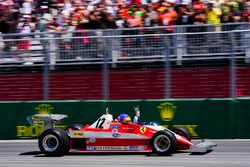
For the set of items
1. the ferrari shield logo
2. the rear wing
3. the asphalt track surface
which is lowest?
the asphalt track surface

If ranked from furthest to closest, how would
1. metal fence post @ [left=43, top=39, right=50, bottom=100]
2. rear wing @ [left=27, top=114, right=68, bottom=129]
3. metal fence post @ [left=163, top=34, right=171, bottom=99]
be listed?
metal fence post @ [left=43, top=39, right=50, bottom=100] → metal fence post @ [left=163, top=34, right=171, bottom=99] → rear wing @ [left=27, top=114, right=68, bottom=129]

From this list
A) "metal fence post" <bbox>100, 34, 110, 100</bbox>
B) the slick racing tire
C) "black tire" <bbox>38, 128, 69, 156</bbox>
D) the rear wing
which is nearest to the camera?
the slick racing tire

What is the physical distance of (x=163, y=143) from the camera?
10430 millimetres

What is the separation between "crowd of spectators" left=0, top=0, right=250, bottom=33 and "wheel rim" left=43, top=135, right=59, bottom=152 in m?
5.11

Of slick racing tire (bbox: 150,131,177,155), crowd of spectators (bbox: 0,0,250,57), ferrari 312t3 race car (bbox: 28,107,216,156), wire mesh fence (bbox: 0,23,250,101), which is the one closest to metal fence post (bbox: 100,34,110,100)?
wire mesh fence (bbox: 0,23,250,101)

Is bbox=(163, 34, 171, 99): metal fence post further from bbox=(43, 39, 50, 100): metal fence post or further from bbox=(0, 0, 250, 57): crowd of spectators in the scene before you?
bbox=(43, 39, 50, 100): metal fence post

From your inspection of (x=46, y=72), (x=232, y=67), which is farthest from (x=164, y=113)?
(x=46, y=72)

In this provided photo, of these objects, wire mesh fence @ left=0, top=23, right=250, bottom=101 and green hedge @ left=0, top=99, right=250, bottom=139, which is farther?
wire mesh fence @ left=0, top=23, right=250, bottom=101

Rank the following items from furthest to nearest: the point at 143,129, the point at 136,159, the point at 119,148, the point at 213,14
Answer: the point at 213,14
the point at 119,148
the point at 143,129
the point at 136,159

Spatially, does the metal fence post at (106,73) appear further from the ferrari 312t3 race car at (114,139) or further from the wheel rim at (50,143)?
the wheel rim at (50,143)

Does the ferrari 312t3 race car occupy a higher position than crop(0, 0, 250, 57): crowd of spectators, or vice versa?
crop(0, 0, 250, 57): crowd of spectators

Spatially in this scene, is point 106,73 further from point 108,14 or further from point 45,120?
point 45,120

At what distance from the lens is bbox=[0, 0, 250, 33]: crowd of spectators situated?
14.5 m

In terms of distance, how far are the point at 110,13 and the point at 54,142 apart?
218 inches
